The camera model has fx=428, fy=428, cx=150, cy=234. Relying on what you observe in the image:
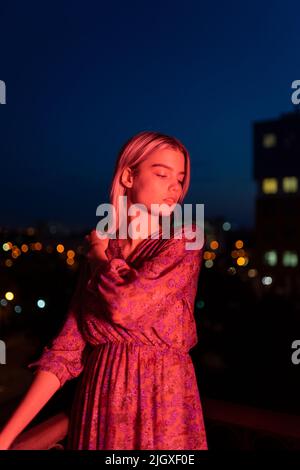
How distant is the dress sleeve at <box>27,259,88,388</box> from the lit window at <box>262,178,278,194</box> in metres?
36.2

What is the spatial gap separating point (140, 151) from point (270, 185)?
36703 mm

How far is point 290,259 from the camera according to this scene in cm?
3922

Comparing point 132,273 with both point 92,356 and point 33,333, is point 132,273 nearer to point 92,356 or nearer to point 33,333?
point 92,356

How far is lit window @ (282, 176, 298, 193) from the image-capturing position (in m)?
35.5

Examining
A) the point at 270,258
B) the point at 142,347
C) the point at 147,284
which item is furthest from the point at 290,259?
the point at 147,284

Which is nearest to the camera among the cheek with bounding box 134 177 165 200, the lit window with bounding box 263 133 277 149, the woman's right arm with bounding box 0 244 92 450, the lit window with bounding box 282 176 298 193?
the woman's right arm with bounding box 0 244 92 450

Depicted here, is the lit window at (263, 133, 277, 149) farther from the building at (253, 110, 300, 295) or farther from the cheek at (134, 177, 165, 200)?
the cheek at (134, 177, 165, 200)

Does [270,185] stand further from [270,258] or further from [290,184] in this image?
[270,258]

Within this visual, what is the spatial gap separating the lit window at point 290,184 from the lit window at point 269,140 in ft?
10.2

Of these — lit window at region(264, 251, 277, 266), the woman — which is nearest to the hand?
the woman

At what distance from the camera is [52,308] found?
19828 millimetres

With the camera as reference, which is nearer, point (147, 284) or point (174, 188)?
point (147, 284)

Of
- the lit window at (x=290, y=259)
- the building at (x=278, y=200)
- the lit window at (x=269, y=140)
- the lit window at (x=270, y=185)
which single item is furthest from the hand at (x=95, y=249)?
the lit window at (x=290, y=259)
